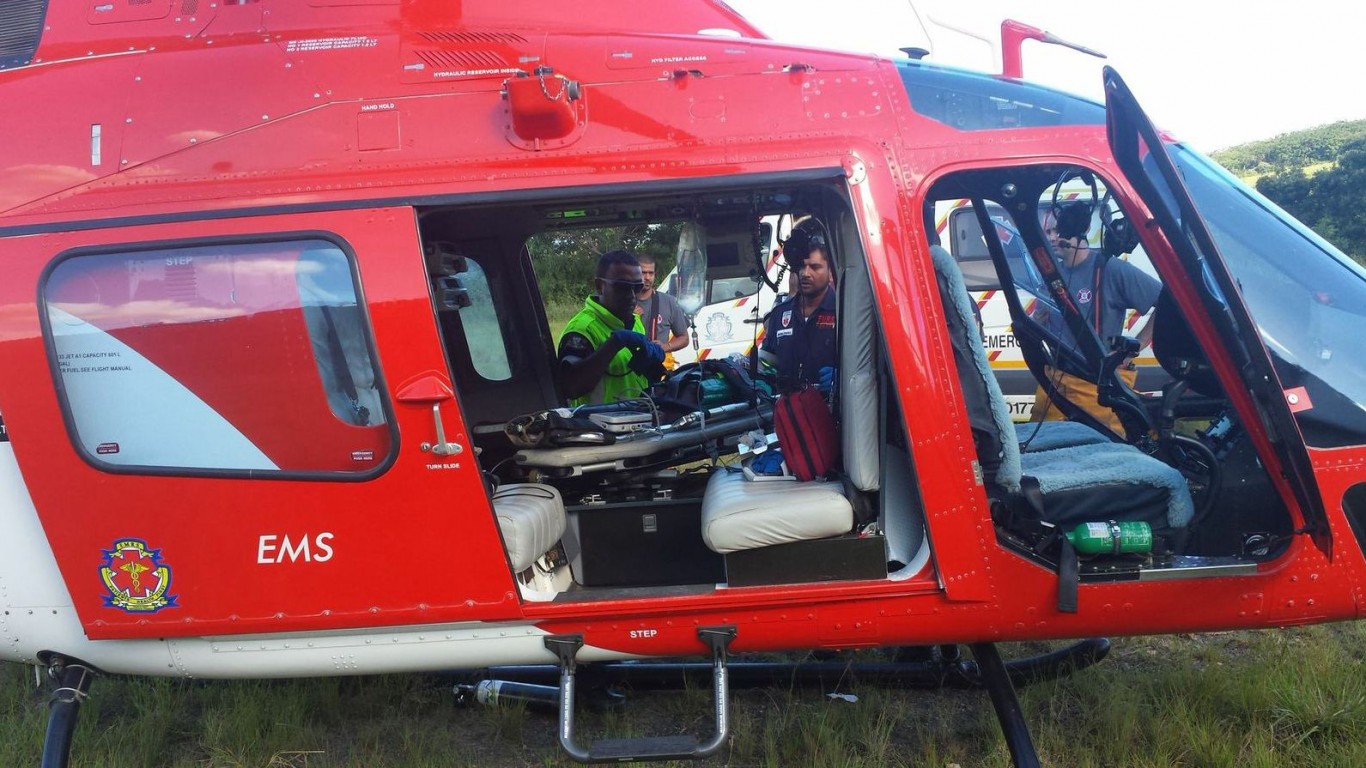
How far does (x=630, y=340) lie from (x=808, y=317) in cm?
97

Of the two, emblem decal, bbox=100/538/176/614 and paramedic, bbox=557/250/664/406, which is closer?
emblem decal, bbox=100/538/176/614

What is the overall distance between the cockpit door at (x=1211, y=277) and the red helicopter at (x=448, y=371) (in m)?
0.08

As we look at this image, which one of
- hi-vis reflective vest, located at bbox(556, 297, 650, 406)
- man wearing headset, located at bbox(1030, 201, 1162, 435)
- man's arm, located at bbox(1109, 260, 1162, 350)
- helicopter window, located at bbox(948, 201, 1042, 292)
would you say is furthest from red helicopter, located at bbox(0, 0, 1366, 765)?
helicopter window, located at bbox(948, 201, 1042, 292)

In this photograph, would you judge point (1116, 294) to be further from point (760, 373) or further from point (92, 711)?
point (92, 711)

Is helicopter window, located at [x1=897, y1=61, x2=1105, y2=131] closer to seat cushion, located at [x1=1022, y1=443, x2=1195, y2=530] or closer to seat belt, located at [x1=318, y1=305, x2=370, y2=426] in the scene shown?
seat cushion, located at [x1=1022, y1=443, x2=1195, y2=530]

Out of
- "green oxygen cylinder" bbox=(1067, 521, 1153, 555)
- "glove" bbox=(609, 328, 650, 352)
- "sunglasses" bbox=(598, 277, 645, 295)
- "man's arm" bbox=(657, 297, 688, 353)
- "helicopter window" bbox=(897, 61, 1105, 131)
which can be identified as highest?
"helicopter window" bbox=(897, 61, 1105, 131)

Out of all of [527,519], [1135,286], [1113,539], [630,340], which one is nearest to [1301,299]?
[1113,539]

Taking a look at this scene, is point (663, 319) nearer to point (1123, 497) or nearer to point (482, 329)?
point (482, 329)

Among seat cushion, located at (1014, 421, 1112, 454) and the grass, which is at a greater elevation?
seat cushion, located at (1014, 421, 1112, 454)

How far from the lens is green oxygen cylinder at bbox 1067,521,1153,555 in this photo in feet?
9.04

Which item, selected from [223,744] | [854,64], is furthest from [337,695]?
[854,64]

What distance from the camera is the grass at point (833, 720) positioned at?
3.08 metres

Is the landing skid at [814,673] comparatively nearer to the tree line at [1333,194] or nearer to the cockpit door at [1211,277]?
the cockpit door at [1211,277]

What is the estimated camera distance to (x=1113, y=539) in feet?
9.04
